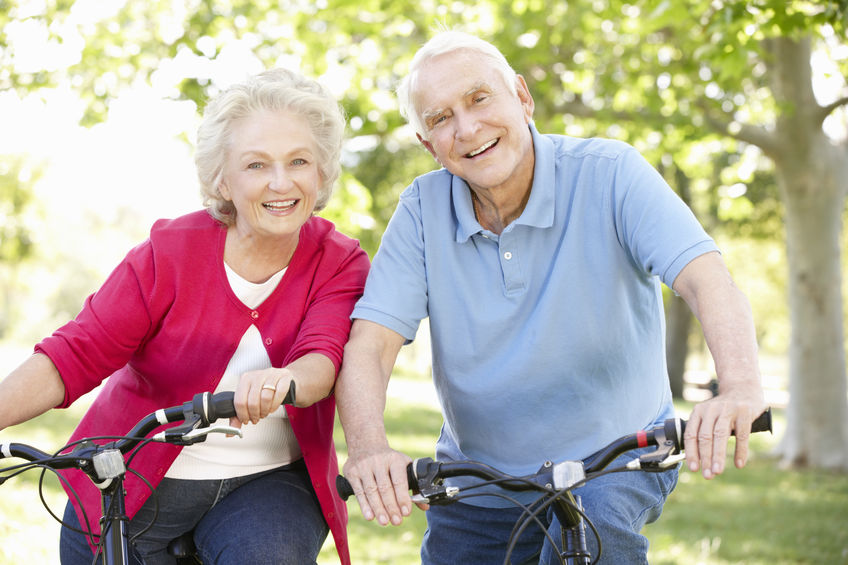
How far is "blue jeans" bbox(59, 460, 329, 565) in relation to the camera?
2.63 metres

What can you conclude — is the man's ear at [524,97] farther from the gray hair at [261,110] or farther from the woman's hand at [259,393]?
the woman's hand at [259,393]

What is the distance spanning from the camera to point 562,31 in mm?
9781

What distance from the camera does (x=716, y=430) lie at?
6.60 ft

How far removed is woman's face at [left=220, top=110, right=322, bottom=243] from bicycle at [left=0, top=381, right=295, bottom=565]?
2.26ft

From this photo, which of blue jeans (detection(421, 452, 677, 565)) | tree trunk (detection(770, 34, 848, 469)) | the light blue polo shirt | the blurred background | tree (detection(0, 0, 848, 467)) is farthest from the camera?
tree trunk (detection(770, 34, 848, 469))

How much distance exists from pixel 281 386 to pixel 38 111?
7.88 meters

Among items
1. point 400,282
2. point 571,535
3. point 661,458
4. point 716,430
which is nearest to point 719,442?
point 716,430

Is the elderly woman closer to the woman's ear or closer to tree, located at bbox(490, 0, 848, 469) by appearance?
the woman's ear

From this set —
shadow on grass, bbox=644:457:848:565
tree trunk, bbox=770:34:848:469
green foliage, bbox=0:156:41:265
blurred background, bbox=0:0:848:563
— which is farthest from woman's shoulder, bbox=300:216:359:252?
green foliage, bbox=0:156:41:265

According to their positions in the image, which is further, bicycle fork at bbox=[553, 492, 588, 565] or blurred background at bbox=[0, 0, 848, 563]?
blurred background at bbox=[0, 0, 848, 563]

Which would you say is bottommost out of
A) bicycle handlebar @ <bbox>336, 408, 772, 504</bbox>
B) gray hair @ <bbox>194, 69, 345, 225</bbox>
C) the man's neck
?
bicycle handlebar @ <bbox>336, 408, 772, 504</bbox>

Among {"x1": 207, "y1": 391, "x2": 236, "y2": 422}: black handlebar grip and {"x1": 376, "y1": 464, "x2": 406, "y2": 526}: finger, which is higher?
{"x1": 207, "y1": 391, "x2": 236, "y2": 422}: black handlebar grip

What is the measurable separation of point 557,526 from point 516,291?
718 mm

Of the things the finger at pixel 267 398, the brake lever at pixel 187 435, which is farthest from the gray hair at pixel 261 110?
the brake lever at pixel 187 435
